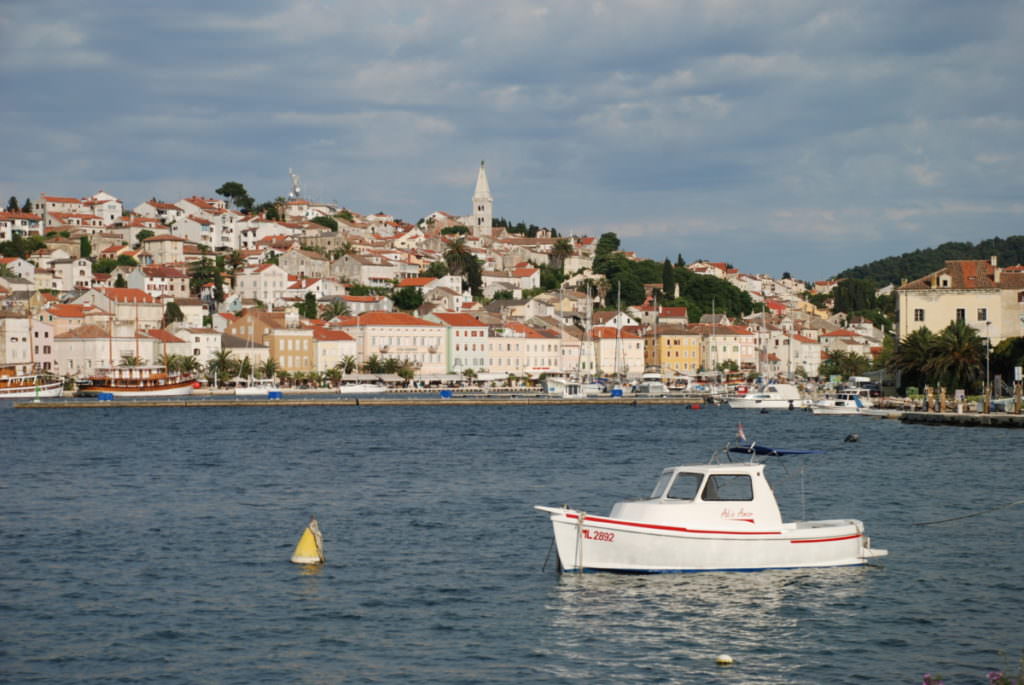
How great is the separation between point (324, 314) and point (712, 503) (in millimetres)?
131467

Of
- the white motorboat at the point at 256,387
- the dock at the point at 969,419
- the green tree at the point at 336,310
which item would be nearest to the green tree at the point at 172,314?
the green tree at the point at 336,310

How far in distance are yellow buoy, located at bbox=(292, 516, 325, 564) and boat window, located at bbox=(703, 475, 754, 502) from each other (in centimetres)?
743

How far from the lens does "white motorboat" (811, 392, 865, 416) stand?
8112cm

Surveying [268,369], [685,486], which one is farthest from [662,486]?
[268,369]

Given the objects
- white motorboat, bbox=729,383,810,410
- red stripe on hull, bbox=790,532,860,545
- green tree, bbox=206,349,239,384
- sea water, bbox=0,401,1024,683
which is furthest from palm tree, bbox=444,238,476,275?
red stripe on hull, bbox=790,532,860,545

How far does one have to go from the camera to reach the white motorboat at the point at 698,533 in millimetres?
20859

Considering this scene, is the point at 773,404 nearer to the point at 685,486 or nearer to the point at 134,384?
the point at 134,384

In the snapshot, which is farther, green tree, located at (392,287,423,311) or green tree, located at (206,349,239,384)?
green tree, located at (392,287,423,311)

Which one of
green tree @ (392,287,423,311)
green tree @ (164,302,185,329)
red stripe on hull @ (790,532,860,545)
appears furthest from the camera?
green tree @ (392,287,423,311)

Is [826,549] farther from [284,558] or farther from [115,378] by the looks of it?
[115,378]

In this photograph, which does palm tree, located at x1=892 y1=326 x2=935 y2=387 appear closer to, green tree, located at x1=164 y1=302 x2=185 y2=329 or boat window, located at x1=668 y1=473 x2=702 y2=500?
boat window, located at x1=668 y1=473 x2=702 y2=500

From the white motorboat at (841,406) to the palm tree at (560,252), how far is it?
113046 mm

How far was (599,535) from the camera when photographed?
68.3 ft

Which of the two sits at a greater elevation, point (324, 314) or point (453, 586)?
point (324, 314)
